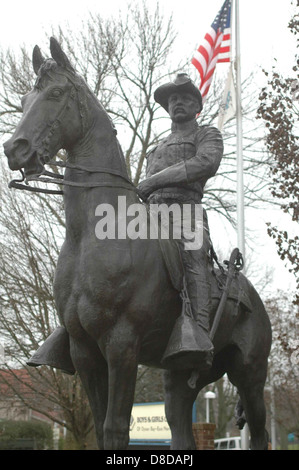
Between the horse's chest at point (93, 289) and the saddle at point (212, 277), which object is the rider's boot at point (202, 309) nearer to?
the saddle at point (212, 277)

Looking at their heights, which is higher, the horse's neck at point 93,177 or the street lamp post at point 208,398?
the horse's neck at point 93,177

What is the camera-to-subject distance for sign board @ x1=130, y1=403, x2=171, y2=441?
44.7ft

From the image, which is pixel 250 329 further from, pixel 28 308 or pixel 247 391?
pixel 28 308

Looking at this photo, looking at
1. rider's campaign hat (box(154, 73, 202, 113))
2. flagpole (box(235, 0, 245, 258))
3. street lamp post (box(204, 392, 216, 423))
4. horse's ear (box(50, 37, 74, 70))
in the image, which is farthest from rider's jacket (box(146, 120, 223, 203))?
street lamp post (box(204, 392, 216, 423))

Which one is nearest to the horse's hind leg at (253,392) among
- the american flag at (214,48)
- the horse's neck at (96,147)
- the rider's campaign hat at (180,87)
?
the horse's neck at (96,147)

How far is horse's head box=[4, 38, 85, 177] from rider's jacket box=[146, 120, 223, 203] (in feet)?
2.98

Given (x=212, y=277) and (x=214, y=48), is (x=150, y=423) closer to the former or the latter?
(x=214, y=48)

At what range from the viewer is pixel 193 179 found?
4.80m

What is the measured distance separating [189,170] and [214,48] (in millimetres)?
9879

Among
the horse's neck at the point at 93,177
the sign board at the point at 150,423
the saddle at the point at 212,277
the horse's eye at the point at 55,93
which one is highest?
the horse's eye at the point at 55,93

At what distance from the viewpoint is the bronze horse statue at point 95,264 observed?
4.02m

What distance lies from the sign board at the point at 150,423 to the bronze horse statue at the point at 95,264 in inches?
371

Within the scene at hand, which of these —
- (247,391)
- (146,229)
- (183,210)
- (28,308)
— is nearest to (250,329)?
(247,391)
